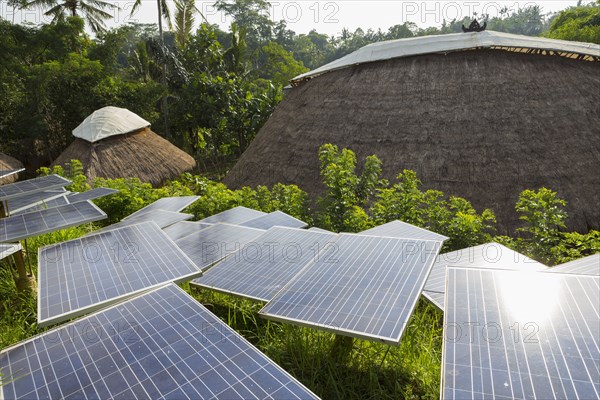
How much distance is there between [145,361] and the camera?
6.56ft

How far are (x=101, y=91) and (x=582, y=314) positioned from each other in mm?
22162

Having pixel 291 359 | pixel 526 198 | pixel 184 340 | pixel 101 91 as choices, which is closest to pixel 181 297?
pixel 184 340

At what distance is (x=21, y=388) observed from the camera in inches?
73.2

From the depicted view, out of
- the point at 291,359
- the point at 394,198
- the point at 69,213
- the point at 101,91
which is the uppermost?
the point at 101,91

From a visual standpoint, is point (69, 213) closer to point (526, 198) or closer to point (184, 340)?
point (184, 340)

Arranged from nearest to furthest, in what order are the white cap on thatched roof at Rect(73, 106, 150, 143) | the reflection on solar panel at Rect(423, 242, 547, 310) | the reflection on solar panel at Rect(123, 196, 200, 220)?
the reflection on solar panel at Rect(423, 242, 547, 310)
the reflection on solar panel at Rect(123, 196, 200, 220)
the white cap on thatched roof at Rect(73, 106, 150, 143)

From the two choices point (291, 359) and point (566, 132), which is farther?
point (566, 132)

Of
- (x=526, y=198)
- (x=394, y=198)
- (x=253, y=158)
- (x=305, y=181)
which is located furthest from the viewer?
(x=253, y=158)

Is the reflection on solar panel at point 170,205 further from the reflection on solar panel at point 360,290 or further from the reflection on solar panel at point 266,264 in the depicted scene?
the reflection on solar panel at point 360,290

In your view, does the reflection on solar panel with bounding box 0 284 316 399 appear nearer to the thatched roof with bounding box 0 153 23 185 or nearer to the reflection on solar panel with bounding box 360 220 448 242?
the reflection on solar panel with bounding box 360 220 448 242

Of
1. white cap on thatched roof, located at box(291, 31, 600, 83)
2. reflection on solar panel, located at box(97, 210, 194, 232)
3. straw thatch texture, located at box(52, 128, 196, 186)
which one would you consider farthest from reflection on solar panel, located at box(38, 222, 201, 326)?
straw thatch texture, located at box(52, 128, 196, 186)

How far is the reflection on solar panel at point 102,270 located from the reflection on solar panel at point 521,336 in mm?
1873

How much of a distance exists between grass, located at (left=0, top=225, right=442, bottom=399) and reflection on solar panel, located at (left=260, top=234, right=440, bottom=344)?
503 mm

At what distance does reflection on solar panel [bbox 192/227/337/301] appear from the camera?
9.86ft
